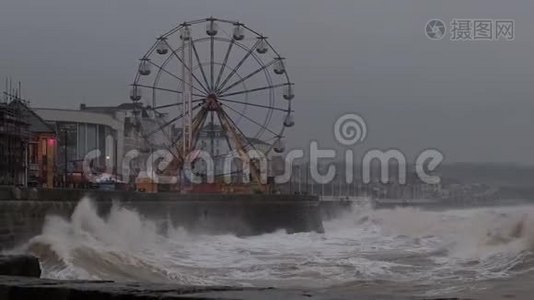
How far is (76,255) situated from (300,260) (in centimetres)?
647

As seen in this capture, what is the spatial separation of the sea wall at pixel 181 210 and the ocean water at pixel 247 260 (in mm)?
387

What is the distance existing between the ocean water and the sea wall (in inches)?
15.2

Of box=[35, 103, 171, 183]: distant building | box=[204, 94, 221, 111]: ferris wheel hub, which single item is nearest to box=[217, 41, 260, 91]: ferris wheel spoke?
box=[204, 94, 221, 111]: ferris wheel hub

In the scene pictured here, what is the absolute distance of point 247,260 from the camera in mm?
20547

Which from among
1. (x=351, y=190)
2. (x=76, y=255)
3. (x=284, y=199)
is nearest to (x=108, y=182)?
(x=284, y=199)

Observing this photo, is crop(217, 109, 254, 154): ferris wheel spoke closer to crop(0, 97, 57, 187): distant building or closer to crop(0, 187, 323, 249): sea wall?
crop(0, 187, 323, 249): sea wall

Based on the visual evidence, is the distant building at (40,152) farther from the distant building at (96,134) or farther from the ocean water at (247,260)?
the ocean water at (247,260)

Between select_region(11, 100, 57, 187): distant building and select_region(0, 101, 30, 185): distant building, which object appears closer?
select_region(0, 101, 30, 185): distant building

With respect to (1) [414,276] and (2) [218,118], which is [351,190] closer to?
(2) [218,118]

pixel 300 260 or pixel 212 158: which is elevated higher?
pixel 212 158

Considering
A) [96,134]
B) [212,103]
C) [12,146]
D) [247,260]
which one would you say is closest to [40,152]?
[12,146]

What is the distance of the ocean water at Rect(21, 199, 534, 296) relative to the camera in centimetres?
1390

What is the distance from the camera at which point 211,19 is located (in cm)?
3891

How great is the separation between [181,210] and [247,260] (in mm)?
11454
